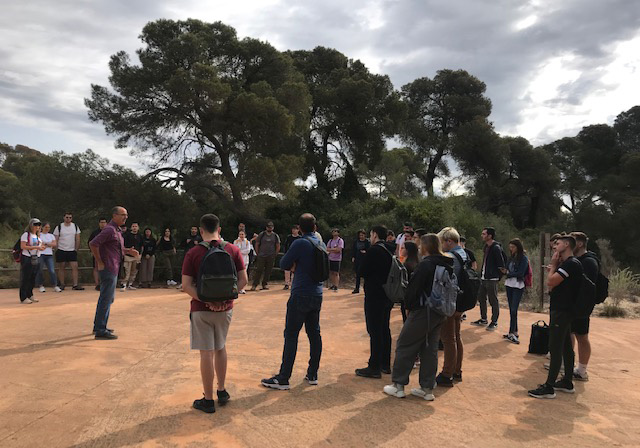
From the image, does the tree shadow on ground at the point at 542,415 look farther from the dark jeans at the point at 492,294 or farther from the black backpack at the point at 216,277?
the black backpack at the point at 216,277

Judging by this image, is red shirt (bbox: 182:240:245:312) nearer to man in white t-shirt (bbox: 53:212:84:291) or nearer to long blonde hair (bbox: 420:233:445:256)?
long blonde hair (bbox: 420:233:445:256)

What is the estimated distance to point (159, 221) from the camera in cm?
1562

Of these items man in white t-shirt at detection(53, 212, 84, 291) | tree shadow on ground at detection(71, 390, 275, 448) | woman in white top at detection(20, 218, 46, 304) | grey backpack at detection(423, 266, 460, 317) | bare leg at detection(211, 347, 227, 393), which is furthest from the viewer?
man in white t-shirt at detection(53, 212, 84, 291)

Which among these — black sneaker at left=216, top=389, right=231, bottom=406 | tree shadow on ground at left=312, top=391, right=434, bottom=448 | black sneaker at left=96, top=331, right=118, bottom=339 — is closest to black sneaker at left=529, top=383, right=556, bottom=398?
tree shadow on ground at left=312, top=391, right=434, bottom=448

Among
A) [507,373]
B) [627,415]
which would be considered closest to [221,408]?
[507,373]

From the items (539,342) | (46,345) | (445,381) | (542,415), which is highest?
(46,345)

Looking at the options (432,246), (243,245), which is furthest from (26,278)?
(432,246)

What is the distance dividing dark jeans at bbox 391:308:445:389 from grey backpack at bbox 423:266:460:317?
8 centimetres

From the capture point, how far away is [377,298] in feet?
15.8

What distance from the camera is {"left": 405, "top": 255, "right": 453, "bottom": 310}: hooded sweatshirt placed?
4.27 meters

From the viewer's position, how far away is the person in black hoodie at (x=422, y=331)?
4.28m

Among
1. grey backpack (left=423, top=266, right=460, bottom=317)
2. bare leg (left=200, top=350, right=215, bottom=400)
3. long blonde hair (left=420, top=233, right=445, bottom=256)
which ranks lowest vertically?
bare leg (left=200, top=350, right=215, bottom=400)

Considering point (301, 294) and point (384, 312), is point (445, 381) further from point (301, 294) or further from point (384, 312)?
point (301, 294)

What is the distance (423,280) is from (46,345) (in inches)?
184
